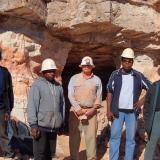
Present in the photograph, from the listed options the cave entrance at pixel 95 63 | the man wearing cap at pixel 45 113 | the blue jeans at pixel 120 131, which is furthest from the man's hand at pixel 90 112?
the cave entrance at pixel 95 63

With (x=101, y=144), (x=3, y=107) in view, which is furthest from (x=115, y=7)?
(x=3, y=107)

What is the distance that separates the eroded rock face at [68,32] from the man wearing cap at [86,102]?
5.16 ft

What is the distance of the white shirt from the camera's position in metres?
7.84

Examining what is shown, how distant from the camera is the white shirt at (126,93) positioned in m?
7.84

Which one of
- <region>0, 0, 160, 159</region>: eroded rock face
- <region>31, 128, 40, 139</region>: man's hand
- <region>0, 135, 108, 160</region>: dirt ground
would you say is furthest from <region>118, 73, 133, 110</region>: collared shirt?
<region>0, 0, 160, 159</region>: eroded rock face

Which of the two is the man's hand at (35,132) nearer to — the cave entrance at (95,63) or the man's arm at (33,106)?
the man's arm at (33,106)

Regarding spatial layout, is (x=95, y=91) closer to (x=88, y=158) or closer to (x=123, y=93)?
(x=123, y=93)

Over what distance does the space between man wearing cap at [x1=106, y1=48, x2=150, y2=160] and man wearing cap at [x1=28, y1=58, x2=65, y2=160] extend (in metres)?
1.18

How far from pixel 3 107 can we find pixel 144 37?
4071mm

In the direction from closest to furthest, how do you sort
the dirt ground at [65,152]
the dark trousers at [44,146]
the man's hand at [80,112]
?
the dark trousers at [44,146] → the man's hand at [80,112] → the dirt ground at [65,152]

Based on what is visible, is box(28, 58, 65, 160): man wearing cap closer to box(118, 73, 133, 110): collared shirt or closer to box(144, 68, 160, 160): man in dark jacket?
box(118, 73, 133, 110): collared shirt

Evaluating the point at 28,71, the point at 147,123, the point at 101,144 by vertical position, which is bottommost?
the point at 101,144

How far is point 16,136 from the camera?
8336mm

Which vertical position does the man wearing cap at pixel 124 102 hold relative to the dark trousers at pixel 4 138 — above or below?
above
